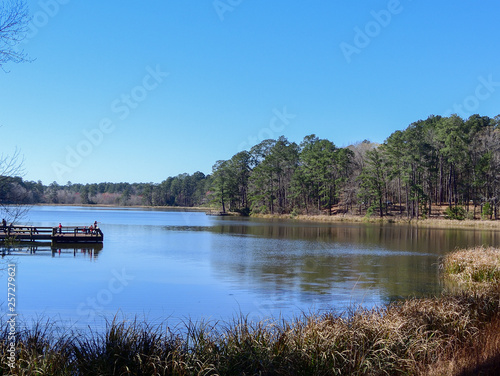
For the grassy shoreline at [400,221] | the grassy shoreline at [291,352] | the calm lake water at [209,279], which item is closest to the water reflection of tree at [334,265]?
the calm lake water at [209,279]

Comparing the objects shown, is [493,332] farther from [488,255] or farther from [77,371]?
[488,255]

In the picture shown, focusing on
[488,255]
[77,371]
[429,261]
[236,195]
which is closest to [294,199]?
[236,195]

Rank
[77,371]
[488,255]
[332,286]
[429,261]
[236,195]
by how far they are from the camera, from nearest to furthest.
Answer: [77,371]
[332,286]
[488,255]
[429,261]
[236,195]

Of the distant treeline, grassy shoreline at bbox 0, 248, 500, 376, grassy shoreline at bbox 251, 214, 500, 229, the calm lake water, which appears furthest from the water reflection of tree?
the distant treeline

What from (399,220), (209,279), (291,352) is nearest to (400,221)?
(399,220)

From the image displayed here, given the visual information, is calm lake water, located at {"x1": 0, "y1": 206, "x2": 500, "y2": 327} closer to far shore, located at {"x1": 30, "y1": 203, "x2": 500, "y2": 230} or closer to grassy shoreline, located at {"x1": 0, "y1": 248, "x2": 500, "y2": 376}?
grassy shoreline, located at {"x1": 0, "y1": 248, "x2": 500, "y2": 376}

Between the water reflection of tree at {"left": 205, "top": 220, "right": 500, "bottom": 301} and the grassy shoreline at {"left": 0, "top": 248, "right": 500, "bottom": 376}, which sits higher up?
the grassy shoreline at {"left": 0, "top": 248, "right": 500, "bottom": 376}

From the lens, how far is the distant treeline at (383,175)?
A: 2753 inches

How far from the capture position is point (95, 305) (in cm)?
1371

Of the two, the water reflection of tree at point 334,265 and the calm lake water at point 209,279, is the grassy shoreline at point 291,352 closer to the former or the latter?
the calm lake water at point 209,279

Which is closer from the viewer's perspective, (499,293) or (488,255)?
(499,293)

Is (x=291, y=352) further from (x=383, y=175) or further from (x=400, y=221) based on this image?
(x=383, y=175)

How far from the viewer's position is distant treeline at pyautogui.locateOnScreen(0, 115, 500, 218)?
2753 inches

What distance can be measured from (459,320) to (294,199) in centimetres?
8436
